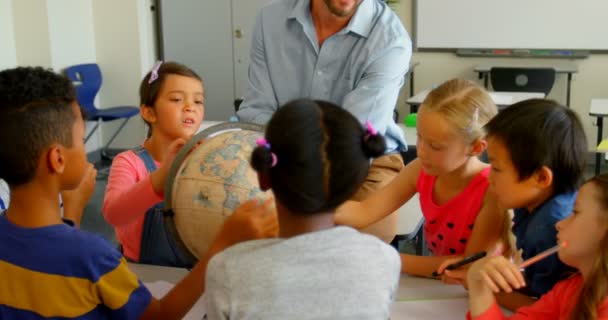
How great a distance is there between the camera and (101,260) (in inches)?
49.8

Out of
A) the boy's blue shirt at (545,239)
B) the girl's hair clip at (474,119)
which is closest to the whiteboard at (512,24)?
the girl's hair clip at (474,119)

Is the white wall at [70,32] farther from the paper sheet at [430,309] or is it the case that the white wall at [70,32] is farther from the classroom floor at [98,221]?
the paper sheet at [430,309]

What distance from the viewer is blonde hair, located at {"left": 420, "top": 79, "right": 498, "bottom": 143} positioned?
1767 mm

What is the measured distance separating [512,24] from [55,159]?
5916mm

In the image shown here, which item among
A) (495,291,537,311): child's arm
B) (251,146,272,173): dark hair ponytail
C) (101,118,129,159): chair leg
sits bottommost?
(101,118,129,159): chair leg

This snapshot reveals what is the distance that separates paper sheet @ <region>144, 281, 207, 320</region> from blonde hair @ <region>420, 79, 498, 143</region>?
0.79m

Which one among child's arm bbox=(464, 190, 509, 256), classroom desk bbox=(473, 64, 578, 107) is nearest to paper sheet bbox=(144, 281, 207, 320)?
child's arm bbox=(464, 190, 509, 256)

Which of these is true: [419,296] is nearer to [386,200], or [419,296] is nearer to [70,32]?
[386,200]

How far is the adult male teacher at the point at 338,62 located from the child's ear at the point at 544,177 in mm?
668

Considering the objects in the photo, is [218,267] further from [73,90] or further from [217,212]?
[73,90]

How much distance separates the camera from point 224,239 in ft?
4.23

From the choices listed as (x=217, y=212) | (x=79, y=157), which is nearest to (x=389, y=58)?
(x=217, y=212)

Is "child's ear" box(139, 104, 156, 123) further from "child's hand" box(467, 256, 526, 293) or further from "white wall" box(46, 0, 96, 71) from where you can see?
"white wall" box(46, 0, 96, 71)

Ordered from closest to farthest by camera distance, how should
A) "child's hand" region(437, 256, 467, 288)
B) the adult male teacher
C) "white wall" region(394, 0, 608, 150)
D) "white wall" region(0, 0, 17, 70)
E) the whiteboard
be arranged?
"child's hand" region(437, 256, 467, 288), the adult male teacher, "white wall" region(0, 0, 17, 70), the whiteboard, "white wall" region(394, 0, 608, 150)
